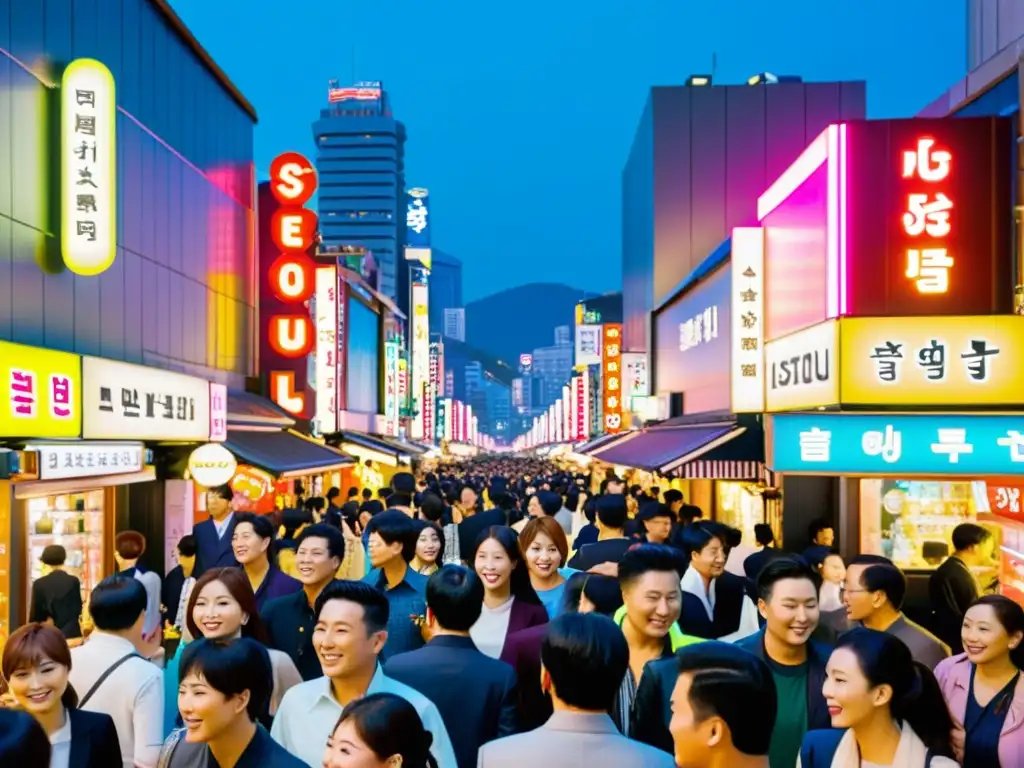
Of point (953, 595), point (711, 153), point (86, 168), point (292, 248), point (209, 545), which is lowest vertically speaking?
point (953, 595)

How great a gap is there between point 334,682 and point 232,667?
66 cm

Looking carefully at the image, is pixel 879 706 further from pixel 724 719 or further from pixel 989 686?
pixel 989 686

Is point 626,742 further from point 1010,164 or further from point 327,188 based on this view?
point 327,188

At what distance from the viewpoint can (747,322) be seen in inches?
637

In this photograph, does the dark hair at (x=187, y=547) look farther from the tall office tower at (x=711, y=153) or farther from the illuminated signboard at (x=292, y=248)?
the tall office tower at (x=711, y=153)

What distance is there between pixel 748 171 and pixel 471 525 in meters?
25.0

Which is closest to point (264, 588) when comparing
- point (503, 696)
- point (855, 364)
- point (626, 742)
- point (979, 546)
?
point (503, 696)

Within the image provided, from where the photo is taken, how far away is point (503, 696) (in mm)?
4586

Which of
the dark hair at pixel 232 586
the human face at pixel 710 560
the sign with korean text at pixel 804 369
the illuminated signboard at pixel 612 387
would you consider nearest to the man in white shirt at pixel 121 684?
the dark hair at pixel 232 586

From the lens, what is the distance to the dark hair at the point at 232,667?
3.71 meters

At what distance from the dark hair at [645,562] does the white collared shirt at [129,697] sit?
229 cm

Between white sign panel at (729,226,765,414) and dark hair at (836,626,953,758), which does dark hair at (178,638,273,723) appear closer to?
dark hair at (836,626,953,758)

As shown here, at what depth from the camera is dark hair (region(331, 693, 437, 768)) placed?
9.86 ft

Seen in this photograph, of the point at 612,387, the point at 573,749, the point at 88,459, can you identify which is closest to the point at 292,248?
the point at 88,459
